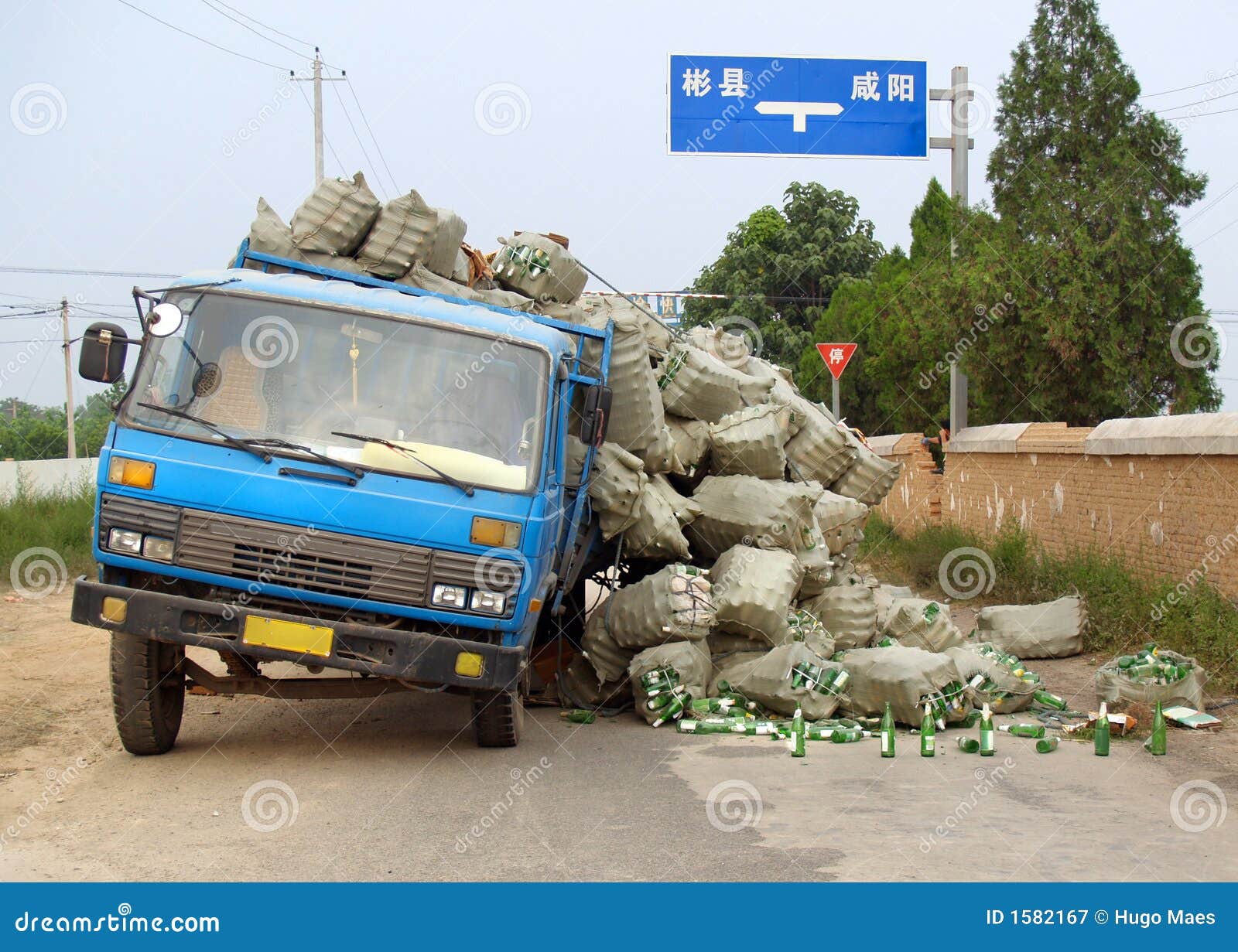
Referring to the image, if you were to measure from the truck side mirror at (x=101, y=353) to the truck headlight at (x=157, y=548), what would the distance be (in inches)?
36.9

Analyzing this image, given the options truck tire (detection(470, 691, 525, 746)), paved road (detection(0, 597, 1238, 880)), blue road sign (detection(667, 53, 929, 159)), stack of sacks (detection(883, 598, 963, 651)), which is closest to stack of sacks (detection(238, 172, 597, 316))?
truck tire (detection(470, 691, 525, 746))

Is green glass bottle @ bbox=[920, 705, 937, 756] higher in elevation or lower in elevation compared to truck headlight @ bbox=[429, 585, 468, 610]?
lower

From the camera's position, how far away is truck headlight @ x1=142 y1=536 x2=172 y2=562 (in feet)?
21.5

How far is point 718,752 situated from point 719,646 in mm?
1493

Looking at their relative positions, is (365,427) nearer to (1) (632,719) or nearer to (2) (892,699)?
(1) (632,719)

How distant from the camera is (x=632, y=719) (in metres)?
9.02

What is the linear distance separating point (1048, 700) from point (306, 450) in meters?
5.56

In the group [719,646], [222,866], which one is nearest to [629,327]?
[719,646]

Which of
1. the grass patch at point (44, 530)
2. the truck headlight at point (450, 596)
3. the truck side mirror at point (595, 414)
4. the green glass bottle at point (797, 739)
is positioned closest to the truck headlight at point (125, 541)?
the truck headlight at point (450, 596)

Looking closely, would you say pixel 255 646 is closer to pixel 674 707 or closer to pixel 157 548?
pixel 157 548

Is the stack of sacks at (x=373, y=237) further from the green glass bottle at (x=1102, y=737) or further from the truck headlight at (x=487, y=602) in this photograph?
the green glass bottle at (x=1102, y=737)

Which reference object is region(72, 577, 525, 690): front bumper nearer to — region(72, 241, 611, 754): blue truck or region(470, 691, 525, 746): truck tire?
region(72, 241, 611, 754): blue truck

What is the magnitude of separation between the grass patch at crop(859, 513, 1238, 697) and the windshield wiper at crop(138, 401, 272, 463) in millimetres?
6929

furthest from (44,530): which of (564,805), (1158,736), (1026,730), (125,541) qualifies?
(1158,736)
